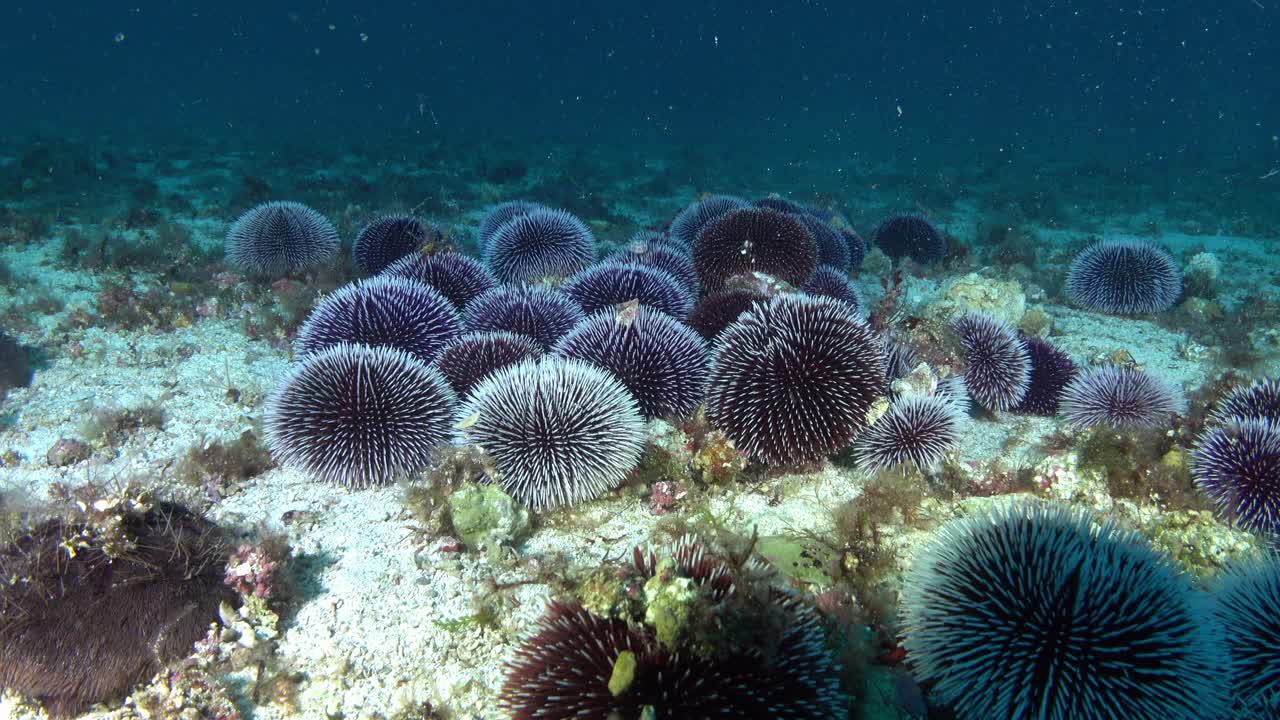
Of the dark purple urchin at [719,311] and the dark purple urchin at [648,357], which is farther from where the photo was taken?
the dark purple urchin at [719,311]

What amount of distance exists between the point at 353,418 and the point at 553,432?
164cm

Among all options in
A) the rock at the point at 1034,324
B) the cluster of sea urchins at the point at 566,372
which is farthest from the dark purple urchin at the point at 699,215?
the rock at the point at 1034,324

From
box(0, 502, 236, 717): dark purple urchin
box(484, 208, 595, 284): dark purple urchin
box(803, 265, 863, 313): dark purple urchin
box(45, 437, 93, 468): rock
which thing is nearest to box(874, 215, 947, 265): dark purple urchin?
box(803, 265, 863, 313): dark purple urchin

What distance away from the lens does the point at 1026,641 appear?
255 centimetres

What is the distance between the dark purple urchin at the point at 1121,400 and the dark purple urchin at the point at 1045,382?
0.39m

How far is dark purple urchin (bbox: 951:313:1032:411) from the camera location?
5.84 meters

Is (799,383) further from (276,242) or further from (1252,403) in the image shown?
(276,242)

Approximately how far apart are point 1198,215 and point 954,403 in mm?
22381

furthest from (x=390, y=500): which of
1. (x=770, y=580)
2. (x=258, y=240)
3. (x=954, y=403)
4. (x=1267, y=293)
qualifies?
(x=1267, y=293)

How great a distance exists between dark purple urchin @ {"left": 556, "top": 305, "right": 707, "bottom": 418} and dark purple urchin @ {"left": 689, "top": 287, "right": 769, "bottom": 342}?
66 cm

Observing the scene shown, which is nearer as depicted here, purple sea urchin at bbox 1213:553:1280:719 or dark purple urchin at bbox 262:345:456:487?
purple sea urchin at bbox 1213:553:1280:719

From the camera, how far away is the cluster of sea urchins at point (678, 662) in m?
2.32

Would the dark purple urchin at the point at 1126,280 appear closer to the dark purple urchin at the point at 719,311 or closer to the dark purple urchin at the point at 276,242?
the dark purple urchin at the point at 719,311

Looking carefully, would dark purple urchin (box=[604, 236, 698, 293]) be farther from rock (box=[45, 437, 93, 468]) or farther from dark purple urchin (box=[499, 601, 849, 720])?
rock (box=[45, 437, 93, 468])
